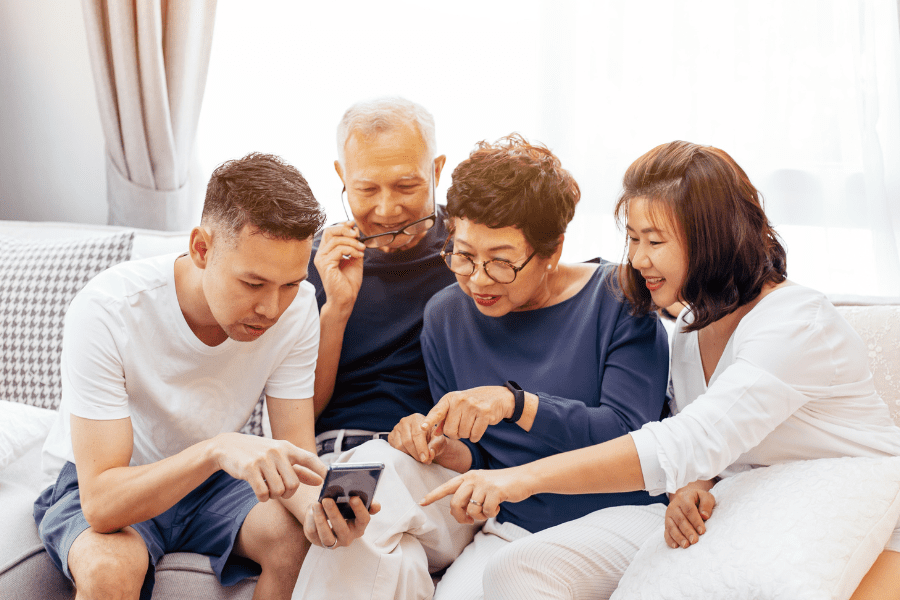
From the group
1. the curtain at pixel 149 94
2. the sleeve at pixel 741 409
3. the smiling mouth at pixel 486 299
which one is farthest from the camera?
the curtain at pixel 149 94

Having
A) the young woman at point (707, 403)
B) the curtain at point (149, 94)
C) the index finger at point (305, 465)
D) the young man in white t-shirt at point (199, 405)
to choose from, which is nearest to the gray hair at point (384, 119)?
the young man in white t-shirt at point (199, 405)

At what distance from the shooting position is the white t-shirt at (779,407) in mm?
1099

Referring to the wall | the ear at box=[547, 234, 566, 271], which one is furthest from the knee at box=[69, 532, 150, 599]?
the wall

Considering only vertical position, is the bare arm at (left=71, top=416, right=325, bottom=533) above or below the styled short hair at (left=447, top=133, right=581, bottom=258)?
below

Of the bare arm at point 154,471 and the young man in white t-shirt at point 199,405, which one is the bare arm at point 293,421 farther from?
the bare arm at point 154,471

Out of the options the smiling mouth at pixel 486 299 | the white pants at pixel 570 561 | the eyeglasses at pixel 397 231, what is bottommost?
the white pants at pixel 570 561

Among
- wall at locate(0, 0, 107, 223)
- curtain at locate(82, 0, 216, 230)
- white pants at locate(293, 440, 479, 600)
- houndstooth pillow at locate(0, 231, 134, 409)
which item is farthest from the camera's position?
wall at locate(0, 0, 107, 223)

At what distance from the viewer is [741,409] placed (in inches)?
43.6

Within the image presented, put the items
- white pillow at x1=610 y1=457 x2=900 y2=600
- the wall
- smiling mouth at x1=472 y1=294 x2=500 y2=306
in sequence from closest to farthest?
1. white pillow at x1=610 y1=457 x2=900 y2=600
2. smiling mouth at x1=472 y1=294 x2=500 y2=306
3. the wall

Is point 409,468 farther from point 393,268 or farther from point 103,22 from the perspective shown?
point 103,22

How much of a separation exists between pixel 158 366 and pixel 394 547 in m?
0.60

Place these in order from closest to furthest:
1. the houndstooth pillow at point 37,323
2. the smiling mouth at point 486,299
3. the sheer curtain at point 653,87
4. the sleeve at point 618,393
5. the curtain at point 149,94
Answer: the sleeve at point 618,393, the smiling mouth at point 486,299, the houndstooth pillow at point 37,323, the sheer curtain at point 653,87, the curtain at point 149,94

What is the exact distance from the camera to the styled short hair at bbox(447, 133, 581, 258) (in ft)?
4.56

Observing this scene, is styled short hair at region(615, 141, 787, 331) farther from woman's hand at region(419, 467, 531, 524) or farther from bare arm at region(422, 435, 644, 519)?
woman's hand at region(419, 467, 531, 524)
